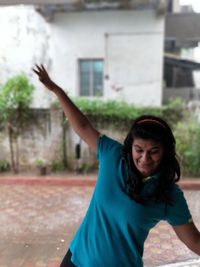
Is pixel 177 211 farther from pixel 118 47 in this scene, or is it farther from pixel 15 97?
pixel 118 47

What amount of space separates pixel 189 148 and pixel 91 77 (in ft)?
12.6

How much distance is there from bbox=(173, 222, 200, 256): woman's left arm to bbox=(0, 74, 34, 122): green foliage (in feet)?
19.4

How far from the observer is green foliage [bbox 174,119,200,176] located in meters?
6.51

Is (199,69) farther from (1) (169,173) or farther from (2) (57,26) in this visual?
(1) (169,173)

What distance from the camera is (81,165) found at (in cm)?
714

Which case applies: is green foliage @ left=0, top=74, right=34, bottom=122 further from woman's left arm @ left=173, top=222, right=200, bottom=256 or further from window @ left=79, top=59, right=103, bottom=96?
woman's left arm @ left=173, top=222, right=200, bottom=256

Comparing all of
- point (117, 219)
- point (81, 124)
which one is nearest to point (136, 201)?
point (117, 219)

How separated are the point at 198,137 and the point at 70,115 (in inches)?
209

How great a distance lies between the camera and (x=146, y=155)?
49.4 inches

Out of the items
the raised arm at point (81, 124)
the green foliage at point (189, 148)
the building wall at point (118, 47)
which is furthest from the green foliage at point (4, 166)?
the raised arm at point (81, 124)

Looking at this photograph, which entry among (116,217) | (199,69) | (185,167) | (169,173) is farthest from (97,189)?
(199,69)

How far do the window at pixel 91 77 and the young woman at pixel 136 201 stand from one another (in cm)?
798

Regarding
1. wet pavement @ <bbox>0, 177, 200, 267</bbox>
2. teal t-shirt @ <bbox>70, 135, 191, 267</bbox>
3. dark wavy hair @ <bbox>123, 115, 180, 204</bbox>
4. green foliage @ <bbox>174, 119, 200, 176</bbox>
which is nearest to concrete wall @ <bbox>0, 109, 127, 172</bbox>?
wet pavement @ <bbox>0, 177, 200, 267</bbox>

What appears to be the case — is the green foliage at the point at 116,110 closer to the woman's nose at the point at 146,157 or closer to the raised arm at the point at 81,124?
the raised arm at the point at 81,124
